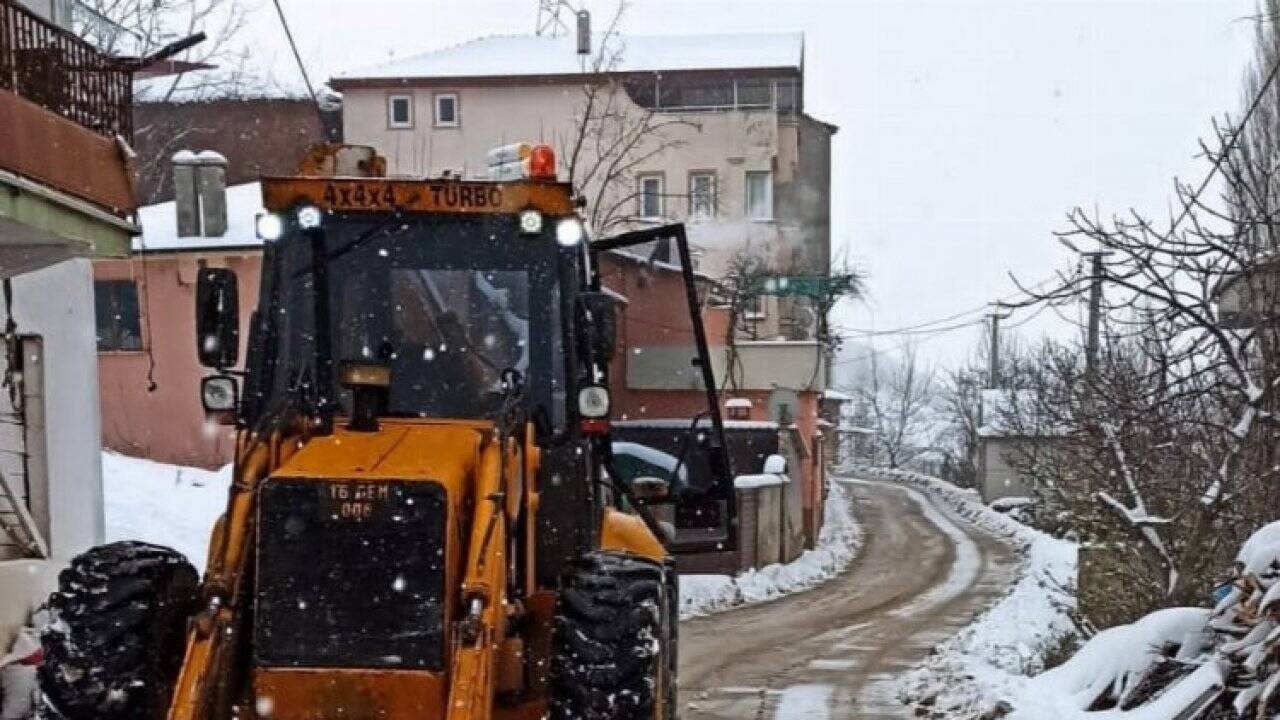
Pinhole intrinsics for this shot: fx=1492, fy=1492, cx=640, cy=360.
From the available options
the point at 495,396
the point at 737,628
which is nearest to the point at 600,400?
the point at 495,396

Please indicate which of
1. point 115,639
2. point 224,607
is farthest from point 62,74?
point 224,607

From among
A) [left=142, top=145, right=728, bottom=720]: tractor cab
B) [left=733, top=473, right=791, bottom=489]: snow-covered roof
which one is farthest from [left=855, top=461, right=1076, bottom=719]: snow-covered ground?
[left=142, top=145, right=728, bottom=720]: tractor cab

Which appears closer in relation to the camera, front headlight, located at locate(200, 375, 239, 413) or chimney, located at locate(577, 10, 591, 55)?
front headlight, located at locate(200, 375, 239, 413)

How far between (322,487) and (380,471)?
207 mm

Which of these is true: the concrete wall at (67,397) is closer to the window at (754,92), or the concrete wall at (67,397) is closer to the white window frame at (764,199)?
the white window frame at (764,199)

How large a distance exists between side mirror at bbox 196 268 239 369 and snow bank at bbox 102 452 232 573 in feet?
31.0

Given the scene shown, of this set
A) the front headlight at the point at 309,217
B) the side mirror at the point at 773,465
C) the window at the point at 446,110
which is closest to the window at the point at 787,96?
the window at the point at 446,110

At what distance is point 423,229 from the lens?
6074 mm

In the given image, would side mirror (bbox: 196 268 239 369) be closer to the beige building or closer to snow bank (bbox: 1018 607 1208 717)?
snow bank (bbox: 1018 607 1208 717)

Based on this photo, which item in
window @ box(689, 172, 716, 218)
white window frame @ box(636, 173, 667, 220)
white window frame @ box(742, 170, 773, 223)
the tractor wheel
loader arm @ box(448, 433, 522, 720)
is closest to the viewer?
loader arm @ box(448, 433, 522, 720)

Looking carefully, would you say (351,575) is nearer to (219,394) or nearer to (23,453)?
(219,394)

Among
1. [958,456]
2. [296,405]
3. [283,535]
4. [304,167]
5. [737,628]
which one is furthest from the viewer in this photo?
[958,456]

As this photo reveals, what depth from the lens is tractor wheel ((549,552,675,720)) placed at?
5219 millimetres

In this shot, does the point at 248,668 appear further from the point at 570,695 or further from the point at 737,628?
the point at 737,628
